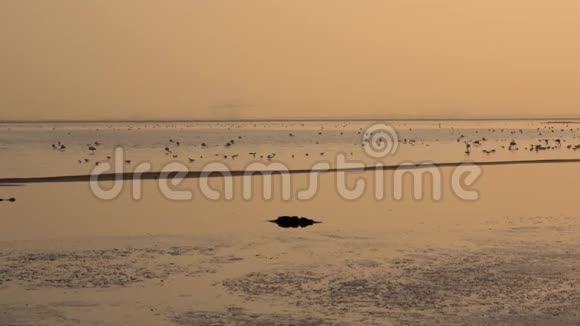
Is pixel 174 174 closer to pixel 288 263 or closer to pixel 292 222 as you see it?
pixel 292 222

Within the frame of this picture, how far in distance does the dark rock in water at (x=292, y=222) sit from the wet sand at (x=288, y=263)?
424 millimetres

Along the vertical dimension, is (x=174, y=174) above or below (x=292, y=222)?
above

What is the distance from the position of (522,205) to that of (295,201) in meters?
6.19

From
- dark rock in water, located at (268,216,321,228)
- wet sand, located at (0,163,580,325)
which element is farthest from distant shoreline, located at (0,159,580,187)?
dark rock in water, located at (268,216,321,228)

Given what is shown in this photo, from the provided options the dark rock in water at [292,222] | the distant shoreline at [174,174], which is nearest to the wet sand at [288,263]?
the dark rock in water at [292,222]

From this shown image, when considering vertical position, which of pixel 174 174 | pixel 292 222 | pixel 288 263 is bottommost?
pixel 288 263

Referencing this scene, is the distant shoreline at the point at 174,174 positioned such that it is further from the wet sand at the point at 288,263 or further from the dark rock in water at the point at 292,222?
the dark rock in water at the point at 292,222

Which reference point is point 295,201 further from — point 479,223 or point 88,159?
point 88,159

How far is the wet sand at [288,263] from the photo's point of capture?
455 inches

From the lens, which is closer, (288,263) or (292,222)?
(288,263)

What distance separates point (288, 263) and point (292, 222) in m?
4.90

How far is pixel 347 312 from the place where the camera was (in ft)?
37.8

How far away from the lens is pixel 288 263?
1469cm

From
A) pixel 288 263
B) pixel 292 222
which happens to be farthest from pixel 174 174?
pixel 288 263
